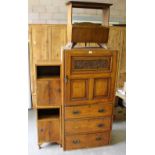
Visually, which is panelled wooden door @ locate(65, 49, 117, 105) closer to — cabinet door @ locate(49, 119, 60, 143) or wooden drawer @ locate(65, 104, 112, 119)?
wooden drawer @ locate(65, 104, 112, 119)

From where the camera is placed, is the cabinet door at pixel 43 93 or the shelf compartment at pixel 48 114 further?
the shelf compartment at pixel 48 114

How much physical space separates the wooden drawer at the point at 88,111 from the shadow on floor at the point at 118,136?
477mm

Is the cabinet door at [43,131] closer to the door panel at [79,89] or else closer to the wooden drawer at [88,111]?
the wooden drawer at [88,111]

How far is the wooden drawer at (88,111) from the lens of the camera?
93.4 inches

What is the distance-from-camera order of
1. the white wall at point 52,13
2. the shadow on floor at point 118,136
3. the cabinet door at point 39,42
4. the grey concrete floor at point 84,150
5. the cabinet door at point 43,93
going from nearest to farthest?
the cabinet door at point 43,93 → the grey concrete floor at point 84,150 → the shadow on floor at point 118,136 → the cabinet door at point 39,42 → the white wall at point 52,13

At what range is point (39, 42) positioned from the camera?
11.1ft

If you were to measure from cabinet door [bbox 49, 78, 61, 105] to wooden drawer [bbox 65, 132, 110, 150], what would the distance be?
49 cm

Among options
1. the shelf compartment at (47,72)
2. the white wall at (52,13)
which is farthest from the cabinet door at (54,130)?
the white wall at (52,13)

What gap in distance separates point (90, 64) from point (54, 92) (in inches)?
22.2

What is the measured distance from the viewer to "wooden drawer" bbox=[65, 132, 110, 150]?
246 centimetres

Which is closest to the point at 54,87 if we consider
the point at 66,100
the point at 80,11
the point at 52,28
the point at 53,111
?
the point at 66,100

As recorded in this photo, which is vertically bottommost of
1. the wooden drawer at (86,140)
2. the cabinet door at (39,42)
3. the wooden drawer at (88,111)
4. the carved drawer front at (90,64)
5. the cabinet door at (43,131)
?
the wooden drawer at (86,140)

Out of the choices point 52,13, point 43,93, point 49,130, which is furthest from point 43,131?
point 52,13

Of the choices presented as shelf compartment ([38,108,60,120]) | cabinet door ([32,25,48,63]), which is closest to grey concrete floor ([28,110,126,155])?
shelf compartment ([38,108,60,120])
